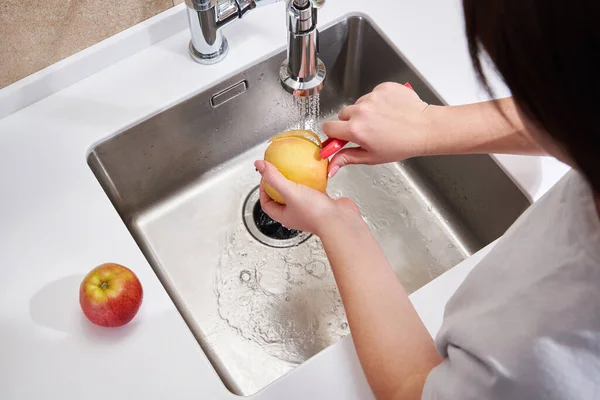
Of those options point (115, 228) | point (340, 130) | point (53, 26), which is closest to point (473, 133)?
point (340, 130)

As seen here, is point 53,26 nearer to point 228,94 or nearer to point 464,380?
point 228,94

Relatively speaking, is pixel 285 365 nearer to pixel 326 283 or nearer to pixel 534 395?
pixel 326 283

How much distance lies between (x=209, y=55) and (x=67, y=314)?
1.51ft

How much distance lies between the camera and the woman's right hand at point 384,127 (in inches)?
31.3

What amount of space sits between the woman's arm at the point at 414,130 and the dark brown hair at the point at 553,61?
0.39 metres

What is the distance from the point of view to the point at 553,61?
1.17ft

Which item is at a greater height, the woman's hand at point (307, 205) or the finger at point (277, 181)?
the finger at point (277, 181)

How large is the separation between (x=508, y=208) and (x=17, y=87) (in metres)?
0.78

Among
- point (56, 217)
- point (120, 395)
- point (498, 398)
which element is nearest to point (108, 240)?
point (56, 217)

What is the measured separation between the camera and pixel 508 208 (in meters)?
0.91

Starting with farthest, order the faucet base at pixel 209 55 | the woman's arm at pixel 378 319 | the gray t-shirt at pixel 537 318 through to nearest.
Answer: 1. the faucet base at pixel 209 55
2. the woman's arm at pixel 378 319
3. the gray t-shirt at pixel 537 318

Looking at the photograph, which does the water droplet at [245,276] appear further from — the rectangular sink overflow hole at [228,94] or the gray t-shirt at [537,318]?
the gray t-shirt at [537,318]

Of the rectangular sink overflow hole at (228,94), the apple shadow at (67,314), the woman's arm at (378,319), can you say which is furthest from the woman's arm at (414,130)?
the apple shadow at (67,314)

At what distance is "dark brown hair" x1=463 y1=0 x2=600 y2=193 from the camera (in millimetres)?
337
